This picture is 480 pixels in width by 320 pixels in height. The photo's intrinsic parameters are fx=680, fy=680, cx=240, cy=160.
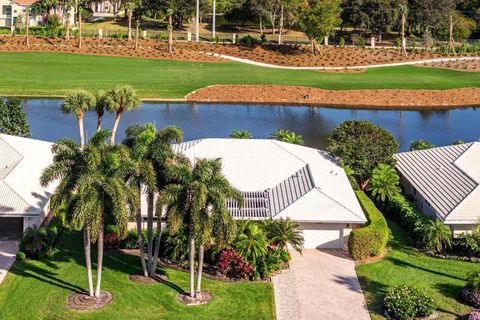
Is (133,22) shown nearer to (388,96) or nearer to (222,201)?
(388,96)

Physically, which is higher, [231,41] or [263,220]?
[231,41]

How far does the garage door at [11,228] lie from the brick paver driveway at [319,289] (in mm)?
15013

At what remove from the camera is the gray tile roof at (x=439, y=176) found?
129 ft

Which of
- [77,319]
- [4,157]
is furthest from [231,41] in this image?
[77,319]

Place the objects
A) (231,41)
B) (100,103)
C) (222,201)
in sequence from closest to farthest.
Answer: (222,201) → (100,103) → (231,41)

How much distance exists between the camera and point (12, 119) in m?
53.8

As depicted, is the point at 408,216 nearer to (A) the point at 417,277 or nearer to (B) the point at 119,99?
(A) the point at 417,277

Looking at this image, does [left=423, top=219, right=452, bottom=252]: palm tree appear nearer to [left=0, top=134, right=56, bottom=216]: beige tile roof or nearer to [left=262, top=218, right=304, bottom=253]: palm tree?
[left=262, top=218, right=304, bottom=253]: palm tree

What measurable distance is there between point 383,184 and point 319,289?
1260 centimetres

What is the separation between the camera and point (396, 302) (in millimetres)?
29469

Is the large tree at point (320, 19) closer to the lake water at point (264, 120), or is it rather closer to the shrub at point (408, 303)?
the lake water at point (264, 120)

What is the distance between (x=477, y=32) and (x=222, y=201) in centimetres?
12145

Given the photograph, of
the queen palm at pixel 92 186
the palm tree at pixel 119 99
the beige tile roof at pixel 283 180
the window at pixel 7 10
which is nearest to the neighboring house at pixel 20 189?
the palm tree at pixel 119 99

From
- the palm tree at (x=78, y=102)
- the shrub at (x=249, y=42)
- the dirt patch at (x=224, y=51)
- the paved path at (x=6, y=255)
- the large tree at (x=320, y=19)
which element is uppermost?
the large tree at (x=320, y=19)
